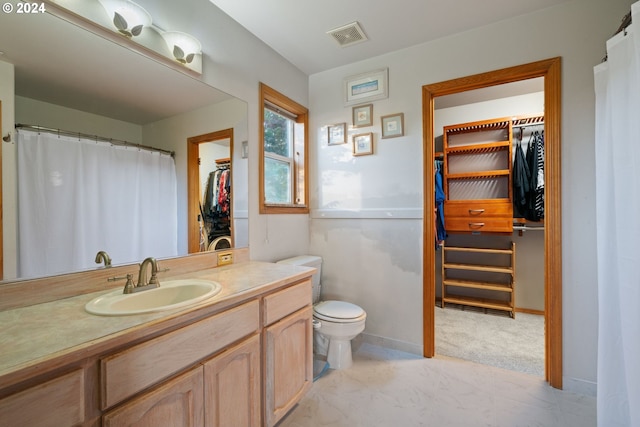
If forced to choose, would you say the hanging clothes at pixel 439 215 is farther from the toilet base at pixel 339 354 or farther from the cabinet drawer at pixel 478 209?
the toilet base at pixel 339 354

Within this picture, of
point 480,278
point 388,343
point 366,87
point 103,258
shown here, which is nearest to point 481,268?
point 480,278

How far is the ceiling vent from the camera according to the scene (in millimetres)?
1922

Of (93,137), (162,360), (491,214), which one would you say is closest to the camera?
(162,360)

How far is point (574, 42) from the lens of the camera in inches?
67.6

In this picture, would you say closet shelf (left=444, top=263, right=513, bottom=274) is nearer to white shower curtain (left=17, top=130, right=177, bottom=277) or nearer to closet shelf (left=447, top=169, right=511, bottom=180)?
closet shelf (left=447, top=169, right=511, bottom=180)

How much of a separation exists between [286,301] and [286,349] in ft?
0.83

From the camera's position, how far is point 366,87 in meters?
2.35

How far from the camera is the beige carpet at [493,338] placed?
2.11 metres

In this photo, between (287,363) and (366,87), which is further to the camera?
(366,87)

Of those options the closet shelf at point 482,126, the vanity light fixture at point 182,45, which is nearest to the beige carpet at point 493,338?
the closet shelf at point 482,126

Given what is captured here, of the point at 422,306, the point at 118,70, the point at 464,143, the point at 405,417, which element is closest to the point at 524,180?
the point at 464,143

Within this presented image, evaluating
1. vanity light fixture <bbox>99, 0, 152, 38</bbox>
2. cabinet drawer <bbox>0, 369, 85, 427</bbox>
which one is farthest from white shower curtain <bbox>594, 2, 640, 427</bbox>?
vanity light fixture <bbox>99, 0, 152, 38</bbox>

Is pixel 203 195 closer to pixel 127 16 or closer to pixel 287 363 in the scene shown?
pixel 127 16

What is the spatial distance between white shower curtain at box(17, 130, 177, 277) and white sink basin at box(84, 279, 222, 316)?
0.23 metres
